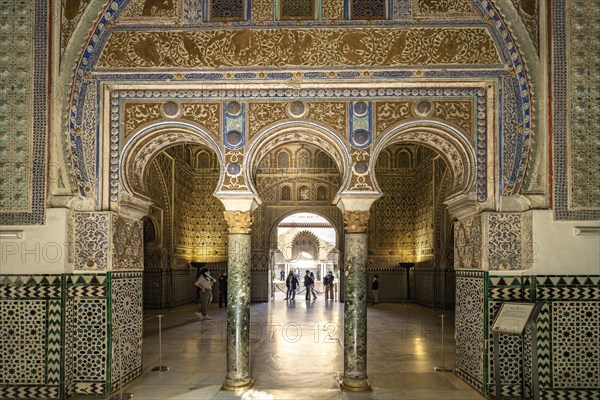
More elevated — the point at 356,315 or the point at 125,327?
the point at 356,315

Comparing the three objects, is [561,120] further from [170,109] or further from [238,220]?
[170,109]

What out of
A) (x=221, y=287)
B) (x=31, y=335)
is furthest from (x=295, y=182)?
(x=31, y=335)

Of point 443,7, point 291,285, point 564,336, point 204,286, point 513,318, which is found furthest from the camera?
point 291,285

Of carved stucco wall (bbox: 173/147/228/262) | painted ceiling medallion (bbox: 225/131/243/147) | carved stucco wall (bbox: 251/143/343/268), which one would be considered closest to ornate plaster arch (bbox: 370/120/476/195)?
painted ceiling medallion (bbox: 225/131/243/147)

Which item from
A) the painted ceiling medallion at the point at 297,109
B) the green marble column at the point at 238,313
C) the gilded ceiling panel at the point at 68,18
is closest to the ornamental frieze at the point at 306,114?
the painted ceiling medallion at the point at 297,109

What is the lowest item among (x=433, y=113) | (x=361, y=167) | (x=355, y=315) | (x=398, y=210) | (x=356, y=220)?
(x=355, y=315)

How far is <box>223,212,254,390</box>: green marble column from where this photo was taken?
6.09 metres

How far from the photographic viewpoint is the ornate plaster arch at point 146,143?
6188 mm

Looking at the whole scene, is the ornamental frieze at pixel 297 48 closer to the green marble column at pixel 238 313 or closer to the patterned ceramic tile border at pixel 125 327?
the green marble column at pixel 238 313

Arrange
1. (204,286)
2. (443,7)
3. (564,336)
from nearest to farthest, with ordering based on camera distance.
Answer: (564,336)
(443,7)
(204,286)

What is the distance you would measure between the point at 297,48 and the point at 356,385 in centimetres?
407

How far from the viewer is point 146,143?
21.0 ft

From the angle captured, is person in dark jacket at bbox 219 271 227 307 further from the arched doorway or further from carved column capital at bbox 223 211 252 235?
the arched doorway

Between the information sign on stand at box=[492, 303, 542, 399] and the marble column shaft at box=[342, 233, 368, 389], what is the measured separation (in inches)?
60.6
